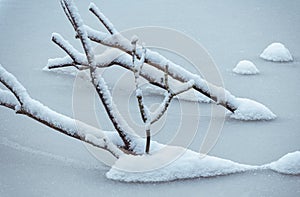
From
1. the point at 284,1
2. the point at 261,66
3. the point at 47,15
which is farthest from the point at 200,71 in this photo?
the point at 284,1

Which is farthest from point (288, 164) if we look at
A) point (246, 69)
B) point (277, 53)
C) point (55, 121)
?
point (277, 53)

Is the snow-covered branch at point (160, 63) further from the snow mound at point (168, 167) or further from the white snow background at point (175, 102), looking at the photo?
the snow mound at point (168, 167)

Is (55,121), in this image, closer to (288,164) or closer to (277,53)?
(288,164)

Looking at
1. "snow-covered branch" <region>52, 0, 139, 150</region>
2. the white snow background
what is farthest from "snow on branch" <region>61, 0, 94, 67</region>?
the white snow background

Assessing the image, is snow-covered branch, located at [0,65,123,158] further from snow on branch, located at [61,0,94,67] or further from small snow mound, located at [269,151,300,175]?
small snow mound, located at [269,151,300,175]

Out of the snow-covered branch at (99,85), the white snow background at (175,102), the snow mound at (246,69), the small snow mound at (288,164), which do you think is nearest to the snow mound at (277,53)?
the white snow background at (175,102)
